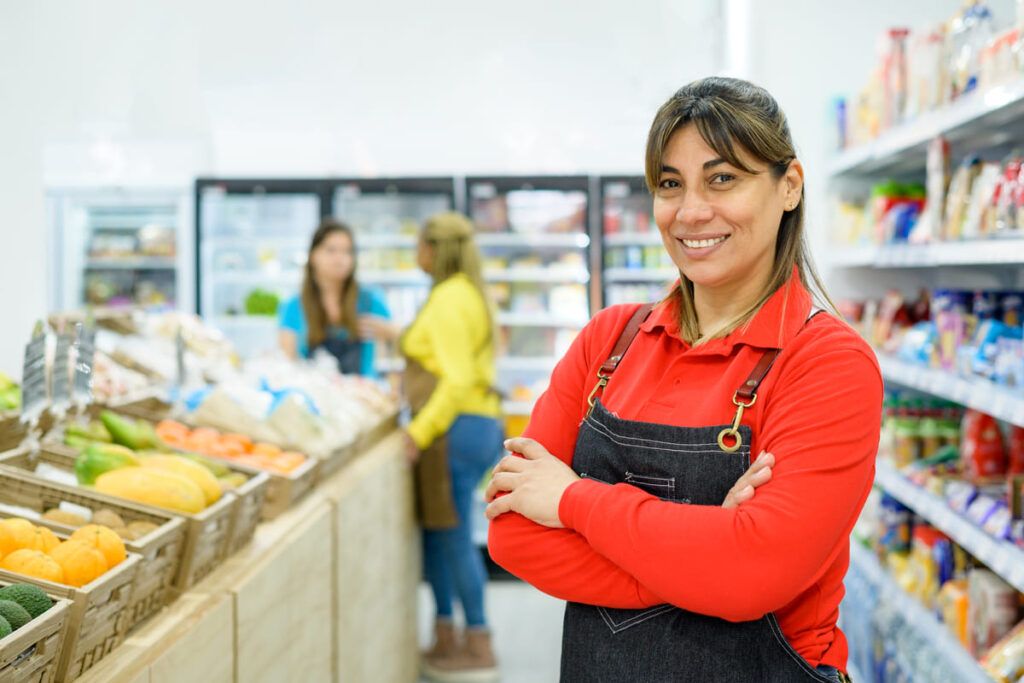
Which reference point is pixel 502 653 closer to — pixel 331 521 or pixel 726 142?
pixel 331 521

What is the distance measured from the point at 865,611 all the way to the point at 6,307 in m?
3.12

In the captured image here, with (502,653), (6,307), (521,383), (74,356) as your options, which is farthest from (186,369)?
(521,383)

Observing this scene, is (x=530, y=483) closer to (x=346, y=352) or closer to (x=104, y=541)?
(x=104, y=541)

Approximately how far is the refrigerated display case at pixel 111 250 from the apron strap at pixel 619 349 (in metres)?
5.91

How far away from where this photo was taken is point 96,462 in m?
2.10

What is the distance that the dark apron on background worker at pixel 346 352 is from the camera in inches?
199

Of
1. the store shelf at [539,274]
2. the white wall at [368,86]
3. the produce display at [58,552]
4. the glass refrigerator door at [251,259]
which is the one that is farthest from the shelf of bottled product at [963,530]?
the glass refrigerator door at [251,259]

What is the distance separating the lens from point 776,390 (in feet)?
4.79

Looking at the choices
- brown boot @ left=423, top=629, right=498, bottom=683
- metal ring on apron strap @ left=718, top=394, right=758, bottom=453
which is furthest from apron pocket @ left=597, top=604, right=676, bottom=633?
brown boot @ left=423, top=629, right=498, bottom=683

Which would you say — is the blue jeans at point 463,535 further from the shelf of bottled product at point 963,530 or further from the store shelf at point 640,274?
the store shelf at point 640,274

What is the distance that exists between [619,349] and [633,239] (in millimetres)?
4741

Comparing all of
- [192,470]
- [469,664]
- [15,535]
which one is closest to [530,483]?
[15,535]

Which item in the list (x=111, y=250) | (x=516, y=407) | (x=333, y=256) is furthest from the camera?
(x=111, y=250)

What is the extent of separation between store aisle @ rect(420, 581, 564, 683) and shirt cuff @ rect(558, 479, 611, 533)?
3.02m
